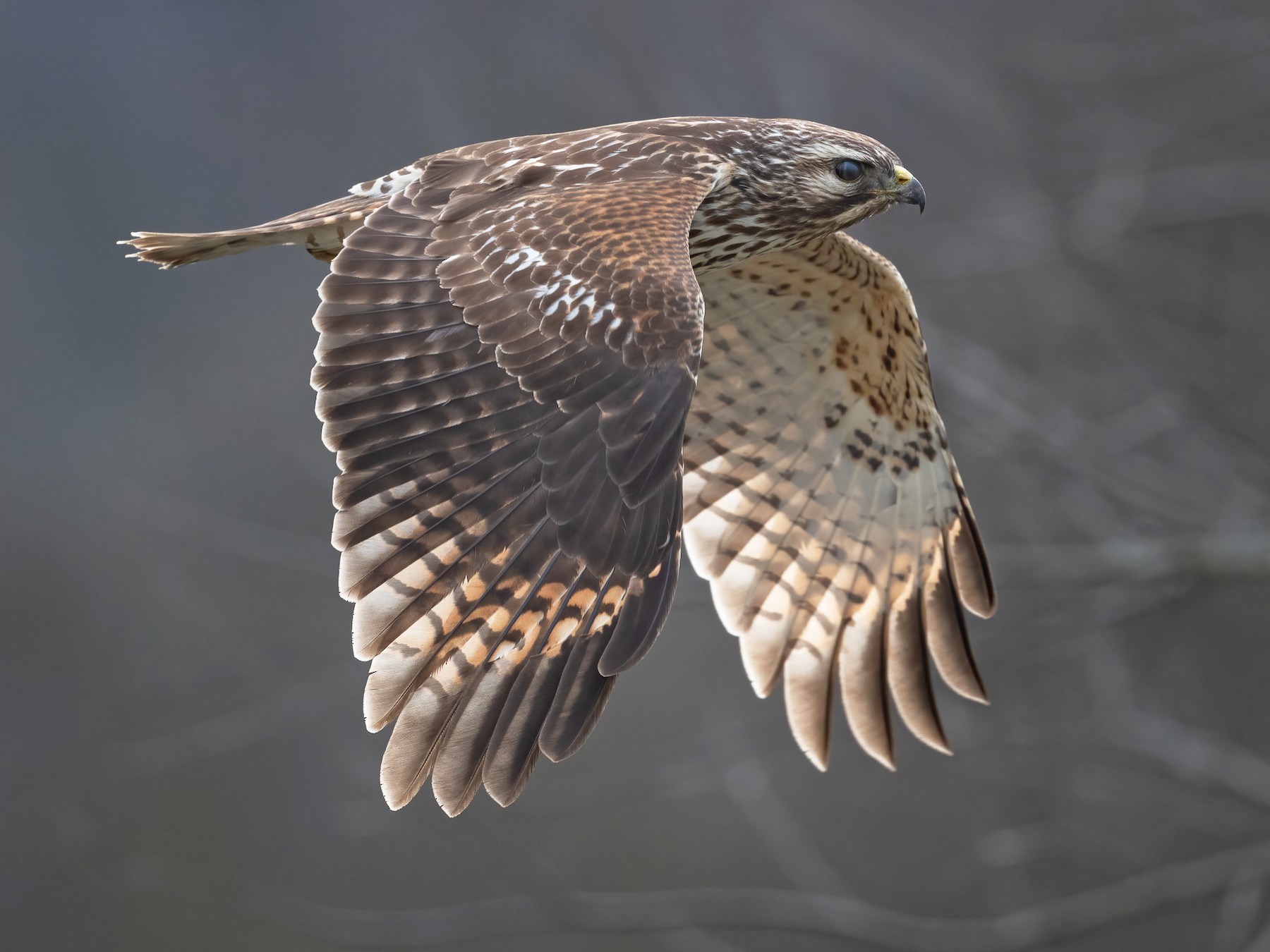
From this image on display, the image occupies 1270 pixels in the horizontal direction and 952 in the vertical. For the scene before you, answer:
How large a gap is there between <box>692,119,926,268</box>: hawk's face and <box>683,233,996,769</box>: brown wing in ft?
0.91

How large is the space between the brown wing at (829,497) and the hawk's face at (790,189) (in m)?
0.28

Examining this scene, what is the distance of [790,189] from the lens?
3750 millimetres

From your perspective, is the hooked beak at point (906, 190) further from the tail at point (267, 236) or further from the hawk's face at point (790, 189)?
the tail at point (267, 236)

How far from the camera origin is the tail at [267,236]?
3.57 m

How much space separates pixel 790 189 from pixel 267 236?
126 centimetres

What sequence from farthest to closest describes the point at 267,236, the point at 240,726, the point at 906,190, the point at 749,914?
the point at 240,726 < the point at 749,914 < the point at 906,190 < the point at 267,236

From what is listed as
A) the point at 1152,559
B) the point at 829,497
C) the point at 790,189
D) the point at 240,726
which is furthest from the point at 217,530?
the point at 790,189

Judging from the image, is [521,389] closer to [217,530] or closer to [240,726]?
[240,726]

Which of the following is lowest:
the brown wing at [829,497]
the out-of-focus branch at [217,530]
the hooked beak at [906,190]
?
the out-of-focus branch at [217,530]

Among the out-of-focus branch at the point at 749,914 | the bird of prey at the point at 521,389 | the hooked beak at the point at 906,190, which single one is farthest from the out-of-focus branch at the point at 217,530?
the hooked beak at the point at 906,190

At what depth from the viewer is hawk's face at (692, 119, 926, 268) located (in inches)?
146

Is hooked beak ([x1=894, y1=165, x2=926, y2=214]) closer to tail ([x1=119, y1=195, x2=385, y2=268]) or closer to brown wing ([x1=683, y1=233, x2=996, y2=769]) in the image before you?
brown wing ([x1=683, y1=233, x2=996, y2=769])

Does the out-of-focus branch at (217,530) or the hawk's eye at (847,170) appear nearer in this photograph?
the hawk's eye at (847,170)

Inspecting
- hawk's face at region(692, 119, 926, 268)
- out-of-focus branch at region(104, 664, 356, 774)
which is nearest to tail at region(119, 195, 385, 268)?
hawk's face at region(692, 119, 926, 268)
